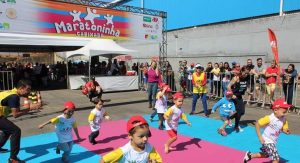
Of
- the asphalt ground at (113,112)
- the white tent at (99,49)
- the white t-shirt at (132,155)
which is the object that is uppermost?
the white tent at (99,49)

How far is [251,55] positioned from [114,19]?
11.5 m

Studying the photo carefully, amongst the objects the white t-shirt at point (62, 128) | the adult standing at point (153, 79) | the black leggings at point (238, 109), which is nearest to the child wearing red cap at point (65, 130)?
the white t-shirt at point (62, 128)

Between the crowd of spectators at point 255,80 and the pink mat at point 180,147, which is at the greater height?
the crowd of spectators at point 255,80

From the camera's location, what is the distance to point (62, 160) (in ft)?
19.0

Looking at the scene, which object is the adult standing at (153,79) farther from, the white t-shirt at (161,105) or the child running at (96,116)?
the child running at (96,116)

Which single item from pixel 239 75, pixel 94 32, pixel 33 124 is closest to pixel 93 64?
pixel 94 32

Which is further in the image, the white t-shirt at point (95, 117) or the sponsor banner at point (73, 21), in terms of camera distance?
the sponsor banner at point (73, 21)

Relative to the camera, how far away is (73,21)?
14172mm

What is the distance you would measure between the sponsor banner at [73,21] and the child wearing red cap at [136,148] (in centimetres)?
1086

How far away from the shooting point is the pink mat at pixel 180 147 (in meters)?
6.02

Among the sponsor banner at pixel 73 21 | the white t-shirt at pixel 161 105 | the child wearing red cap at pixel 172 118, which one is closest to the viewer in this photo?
the child wearing red cap at pixel 172 118

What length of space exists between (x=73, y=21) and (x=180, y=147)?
962cm

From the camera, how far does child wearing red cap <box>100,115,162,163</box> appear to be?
290cm

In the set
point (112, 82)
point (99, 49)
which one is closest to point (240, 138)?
point (99, 49)
